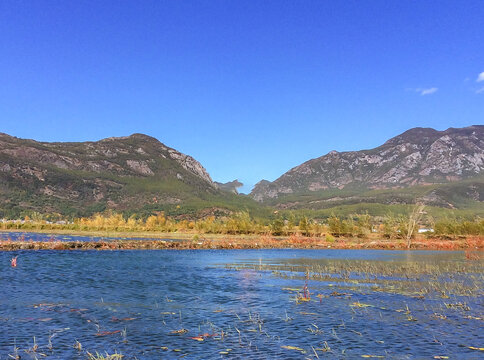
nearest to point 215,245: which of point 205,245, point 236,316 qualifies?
point 205,245

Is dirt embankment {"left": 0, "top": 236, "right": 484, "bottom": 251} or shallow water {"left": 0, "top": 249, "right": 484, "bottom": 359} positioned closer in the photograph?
shallow water {"left": 0, "top": 249, "right": 484, "bottom": 359}

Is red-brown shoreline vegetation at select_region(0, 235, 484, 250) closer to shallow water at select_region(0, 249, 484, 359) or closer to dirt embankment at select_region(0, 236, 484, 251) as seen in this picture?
dirt embankment at select_region(0, 236, 484, 251)

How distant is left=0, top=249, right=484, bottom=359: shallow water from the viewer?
1335cm

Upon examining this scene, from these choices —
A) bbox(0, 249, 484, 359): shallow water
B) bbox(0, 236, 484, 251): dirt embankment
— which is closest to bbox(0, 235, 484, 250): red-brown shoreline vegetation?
bbox(0, 236, 484, 251): dirt embankment

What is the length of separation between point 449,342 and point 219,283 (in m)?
17.4

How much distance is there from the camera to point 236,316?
18453 mm

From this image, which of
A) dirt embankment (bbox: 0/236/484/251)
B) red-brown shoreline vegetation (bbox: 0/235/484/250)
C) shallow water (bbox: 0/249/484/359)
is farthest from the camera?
red-brown shoreline vegetation (bbox: 0/235/484/250)

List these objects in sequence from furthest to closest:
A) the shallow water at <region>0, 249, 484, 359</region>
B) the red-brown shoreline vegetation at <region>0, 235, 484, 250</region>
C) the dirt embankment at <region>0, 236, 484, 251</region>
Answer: the red-brown shoreline vegetation at <region>0, 235, 484, 250</region> < the dirt embankment at <region>0, 236, 484, 251</region> < the shallow water at <region>0, 249, 484, 359</region>

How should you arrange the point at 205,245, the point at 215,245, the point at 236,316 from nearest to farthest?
1. the point at 236,316
2. the point at 205,245
3. the point at 215,245

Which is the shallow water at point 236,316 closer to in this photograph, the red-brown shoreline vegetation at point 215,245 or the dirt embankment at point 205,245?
the dirt embankment at point 205,245

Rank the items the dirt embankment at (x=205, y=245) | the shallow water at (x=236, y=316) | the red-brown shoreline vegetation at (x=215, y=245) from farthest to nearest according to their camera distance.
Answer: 1. the red-brown shoreline vegetation at (x=215, y=245)
2. the dirt embankment at (x=205, y=245)
3. the shallow water at (x=236, y=316)

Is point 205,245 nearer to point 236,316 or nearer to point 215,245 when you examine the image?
point 215,245

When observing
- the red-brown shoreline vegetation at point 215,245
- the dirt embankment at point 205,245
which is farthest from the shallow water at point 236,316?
the red-brown shoreline vegetation at point 215,245

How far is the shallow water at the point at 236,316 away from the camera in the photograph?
13.4 meters
